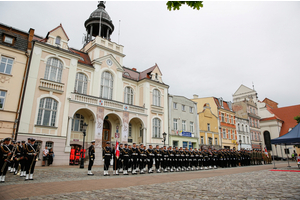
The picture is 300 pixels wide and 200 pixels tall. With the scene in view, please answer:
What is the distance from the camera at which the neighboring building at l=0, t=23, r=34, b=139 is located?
17.2 m

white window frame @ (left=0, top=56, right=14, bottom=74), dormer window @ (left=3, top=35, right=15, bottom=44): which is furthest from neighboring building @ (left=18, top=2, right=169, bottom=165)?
dormer window @ (left=3, top=35, right=15, bottom=44)

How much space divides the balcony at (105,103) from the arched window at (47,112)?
76.0 inches

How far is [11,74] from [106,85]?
9.95 metres

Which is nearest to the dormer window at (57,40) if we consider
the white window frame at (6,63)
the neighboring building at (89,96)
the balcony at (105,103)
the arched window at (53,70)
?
the neighboring building at (89,96)

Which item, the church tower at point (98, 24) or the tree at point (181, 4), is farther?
the church tower at point (98, 24)

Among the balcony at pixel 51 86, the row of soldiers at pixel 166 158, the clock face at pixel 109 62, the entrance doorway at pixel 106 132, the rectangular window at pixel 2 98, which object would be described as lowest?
the row of soldiers at pixel 166 158

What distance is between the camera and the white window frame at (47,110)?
18.7m

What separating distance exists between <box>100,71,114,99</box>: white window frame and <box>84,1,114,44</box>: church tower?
6.19m

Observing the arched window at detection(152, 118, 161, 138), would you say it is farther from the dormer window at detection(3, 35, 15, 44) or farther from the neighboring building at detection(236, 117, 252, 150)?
the neighboring building at detection(236, 117, 252, 150)

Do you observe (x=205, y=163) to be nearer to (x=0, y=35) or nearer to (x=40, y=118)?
(x=40, y=118)

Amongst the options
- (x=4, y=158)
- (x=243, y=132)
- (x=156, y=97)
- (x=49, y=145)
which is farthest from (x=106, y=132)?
(x=243, y=132)

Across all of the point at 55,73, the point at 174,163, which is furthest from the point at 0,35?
the point at 174,163

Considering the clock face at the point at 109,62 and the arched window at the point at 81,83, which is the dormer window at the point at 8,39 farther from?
the clock face at the point at 109,62

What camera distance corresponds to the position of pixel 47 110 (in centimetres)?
1925
